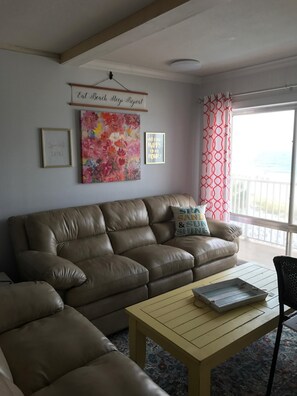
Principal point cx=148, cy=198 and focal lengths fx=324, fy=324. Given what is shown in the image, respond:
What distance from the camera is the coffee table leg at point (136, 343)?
2.08m

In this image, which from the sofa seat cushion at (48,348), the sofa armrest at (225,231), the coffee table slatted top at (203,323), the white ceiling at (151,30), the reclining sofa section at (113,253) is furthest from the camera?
the sofa armrest at (225,231)

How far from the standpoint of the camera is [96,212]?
325cm

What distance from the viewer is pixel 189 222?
143 inches

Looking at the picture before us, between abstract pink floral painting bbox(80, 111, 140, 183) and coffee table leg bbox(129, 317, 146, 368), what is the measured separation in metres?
1.77

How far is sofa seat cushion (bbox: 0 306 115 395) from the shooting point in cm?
148

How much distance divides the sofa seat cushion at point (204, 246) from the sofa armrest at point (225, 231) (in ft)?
0.28

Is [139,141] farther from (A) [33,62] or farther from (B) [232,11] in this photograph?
(B) [232,11]

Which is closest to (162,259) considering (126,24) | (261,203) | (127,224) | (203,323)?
(127,224)

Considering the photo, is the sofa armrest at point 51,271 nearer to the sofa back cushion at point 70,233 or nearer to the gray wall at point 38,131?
the sofa back cushion at point 70,233

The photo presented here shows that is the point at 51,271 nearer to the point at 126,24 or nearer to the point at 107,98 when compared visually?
the point at 126,24

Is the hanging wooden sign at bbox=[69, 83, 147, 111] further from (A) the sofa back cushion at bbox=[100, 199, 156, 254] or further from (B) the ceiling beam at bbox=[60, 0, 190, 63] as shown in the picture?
(A) the sofa back cushion at bbox=[100, 199, 156, 254]

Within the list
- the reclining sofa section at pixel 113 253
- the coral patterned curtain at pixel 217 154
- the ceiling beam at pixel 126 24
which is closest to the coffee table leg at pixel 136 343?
the reclining sofa section at pixel 113 253

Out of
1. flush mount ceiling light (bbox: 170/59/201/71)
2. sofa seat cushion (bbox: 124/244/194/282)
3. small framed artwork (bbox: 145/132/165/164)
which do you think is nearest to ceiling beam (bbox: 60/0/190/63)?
flush mount ceiling light (bbox: 170/59/201/71)

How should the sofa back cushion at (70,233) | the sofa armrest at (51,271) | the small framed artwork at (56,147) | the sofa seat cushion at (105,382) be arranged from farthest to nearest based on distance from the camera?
the small framed artwork at (56,147) < the sofa back cushion at (70,233) < the sofa armrest at (51,271) < the sofa seat cushion at (105,382)
